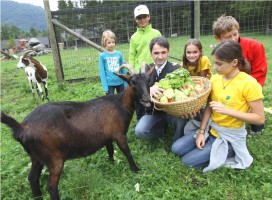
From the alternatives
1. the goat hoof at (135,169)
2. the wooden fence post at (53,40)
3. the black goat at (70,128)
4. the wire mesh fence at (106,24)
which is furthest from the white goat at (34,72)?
the goat hoof at (135,169)

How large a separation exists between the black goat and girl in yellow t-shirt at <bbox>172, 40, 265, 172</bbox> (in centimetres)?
87

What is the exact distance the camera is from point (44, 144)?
2.56 m

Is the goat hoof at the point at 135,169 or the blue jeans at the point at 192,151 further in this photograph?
the goat hoof at the point at 135,169

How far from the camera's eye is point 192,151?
3.30 meters

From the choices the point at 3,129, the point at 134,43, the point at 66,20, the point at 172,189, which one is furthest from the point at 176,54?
the point at 172,189

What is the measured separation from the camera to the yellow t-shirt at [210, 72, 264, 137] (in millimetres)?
2777

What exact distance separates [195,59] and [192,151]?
4.72 ft

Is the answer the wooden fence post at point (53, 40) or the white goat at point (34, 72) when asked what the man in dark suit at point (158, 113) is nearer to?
the white goat at point (34, 72)

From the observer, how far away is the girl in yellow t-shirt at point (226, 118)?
9.09ft

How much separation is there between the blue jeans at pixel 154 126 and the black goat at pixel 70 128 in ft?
1.87

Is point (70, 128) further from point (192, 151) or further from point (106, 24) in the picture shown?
point (106, 24)

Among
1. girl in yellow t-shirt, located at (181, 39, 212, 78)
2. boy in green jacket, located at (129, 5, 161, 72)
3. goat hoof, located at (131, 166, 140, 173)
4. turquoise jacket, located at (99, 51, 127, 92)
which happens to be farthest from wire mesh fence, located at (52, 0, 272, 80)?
goat hoof, located at (131, 166, 140, 173)

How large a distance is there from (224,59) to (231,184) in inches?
59.8

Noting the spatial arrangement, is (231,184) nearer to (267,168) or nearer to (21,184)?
(267,168)
